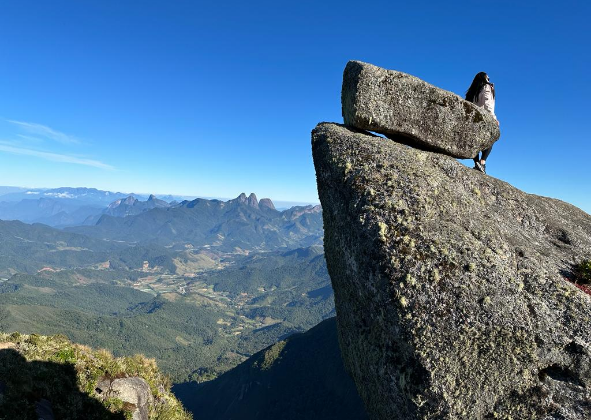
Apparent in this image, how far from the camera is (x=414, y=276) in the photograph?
348 inches

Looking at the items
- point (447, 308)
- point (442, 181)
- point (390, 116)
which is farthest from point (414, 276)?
point (390, 116)

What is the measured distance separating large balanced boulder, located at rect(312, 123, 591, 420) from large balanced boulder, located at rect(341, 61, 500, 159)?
135 inches

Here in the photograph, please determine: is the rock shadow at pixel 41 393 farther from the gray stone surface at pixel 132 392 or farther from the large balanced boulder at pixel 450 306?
the large balanced boulder at pixel 450 306

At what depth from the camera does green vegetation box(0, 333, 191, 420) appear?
1413 centimetres

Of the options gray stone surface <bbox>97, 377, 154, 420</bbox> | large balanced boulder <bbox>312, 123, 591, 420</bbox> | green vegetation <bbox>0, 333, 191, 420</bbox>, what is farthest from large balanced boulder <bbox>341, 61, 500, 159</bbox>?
gray stone surface <bbox>97, 377, 154, 420</bbox>

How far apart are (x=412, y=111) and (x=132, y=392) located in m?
22.3

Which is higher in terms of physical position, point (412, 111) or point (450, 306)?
point (412, 111)

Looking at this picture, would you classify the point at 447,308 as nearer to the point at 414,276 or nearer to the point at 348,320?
the point at 414,276

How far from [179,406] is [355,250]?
20.4 metres

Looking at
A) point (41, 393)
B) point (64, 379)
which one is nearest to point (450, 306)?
point (41, 393)

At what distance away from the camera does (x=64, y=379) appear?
661 inches

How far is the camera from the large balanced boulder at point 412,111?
45.8 feet

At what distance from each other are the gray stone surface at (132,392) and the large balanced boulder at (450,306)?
14697 mm

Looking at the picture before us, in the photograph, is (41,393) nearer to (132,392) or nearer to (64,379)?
(64,379)
